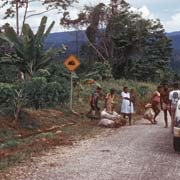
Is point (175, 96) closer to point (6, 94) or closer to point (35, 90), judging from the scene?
point (6, 94)

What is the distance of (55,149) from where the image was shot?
13.2m

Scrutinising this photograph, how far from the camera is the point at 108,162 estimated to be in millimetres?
11047

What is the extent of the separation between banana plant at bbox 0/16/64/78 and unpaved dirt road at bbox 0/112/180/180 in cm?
929

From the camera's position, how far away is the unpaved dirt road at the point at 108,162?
9648mm

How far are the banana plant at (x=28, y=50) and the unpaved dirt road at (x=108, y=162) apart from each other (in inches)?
366

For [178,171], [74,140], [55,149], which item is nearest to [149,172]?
[178,171]

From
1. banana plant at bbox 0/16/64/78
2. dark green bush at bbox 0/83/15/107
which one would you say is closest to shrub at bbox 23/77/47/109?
dark green bush at bbox 0/83/15/107

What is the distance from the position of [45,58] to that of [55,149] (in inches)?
463

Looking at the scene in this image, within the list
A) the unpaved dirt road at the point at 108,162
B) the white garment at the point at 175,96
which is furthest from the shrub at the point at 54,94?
the white garment at the point at 175,96

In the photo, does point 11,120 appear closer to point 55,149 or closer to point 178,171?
point 55,149

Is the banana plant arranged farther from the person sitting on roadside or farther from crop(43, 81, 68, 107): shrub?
the person sitting on roadside

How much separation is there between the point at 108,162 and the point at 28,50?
1331 cm

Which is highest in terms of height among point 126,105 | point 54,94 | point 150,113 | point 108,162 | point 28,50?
point 28,50

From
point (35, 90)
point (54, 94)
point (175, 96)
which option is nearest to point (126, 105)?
point (54, 94)
